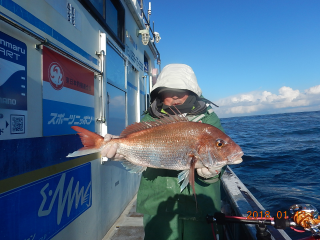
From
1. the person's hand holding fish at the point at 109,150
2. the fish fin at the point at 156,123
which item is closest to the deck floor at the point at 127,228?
the person's hand holding fish at the point at 109,150

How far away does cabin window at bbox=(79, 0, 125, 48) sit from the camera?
10.2 feet

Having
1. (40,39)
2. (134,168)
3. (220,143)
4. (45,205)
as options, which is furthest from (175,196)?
(40,39)

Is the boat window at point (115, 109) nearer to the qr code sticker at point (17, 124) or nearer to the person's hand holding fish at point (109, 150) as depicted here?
the person's hand holding fish at point (109, 150)

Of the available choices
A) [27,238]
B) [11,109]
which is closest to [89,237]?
[27,238]

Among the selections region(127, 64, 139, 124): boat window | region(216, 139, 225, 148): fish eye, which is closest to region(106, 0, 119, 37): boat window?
region(127, 64, 139, 124): boat window

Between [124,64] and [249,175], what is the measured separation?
23.5 ft

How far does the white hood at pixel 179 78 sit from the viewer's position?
236 centimetres

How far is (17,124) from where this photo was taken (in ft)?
5.57

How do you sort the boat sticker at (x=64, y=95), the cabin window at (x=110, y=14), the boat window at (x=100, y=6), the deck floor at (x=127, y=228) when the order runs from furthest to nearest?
the deck floor at (x=127, y=228)
the boat window at (x=100, y=6)
the cabin window at (x=110, y=14)
the boat sticker at (x=64, y=95)

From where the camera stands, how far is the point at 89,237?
9.48ft

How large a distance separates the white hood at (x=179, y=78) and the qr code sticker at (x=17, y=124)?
1470 millimetres

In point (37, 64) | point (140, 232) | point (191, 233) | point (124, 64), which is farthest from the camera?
point (124, 64)

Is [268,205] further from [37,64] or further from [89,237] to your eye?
[37,64]

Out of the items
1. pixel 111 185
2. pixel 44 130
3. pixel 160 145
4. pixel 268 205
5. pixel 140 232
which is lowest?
pixel 268 205
